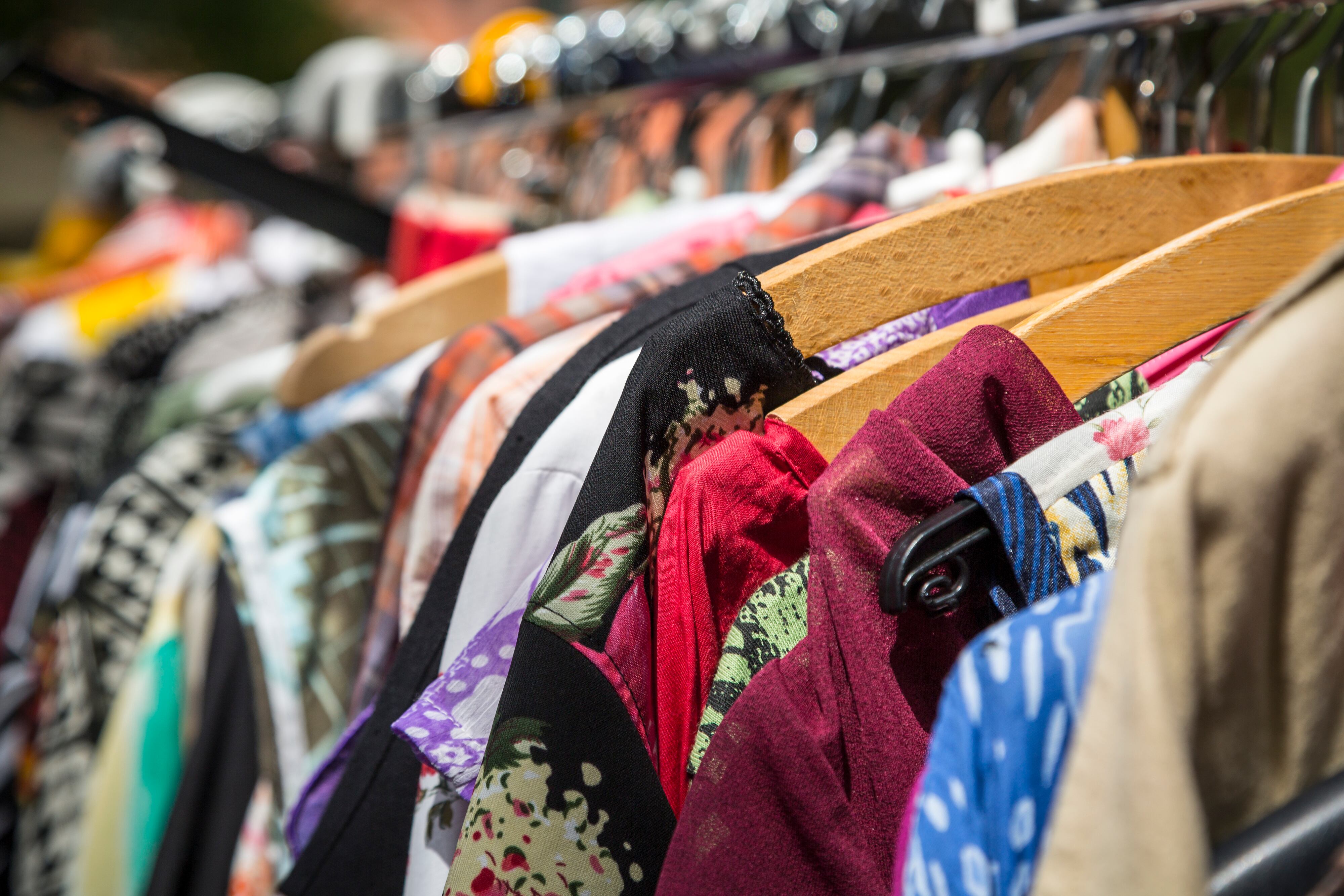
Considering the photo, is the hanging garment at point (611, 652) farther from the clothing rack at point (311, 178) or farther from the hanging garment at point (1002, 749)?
the clothing rack at point (311, 178)

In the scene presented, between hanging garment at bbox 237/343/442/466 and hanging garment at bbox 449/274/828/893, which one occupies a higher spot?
hanging garment at bbox 237/343/442/466

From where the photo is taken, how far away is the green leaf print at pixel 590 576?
365 mm

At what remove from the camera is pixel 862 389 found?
41 centimetres

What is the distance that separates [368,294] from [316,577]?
58 cm

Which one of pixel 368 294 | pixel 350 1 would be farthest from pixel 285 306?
pixel 350 1

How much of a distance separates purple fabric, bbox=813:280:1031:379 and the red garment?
0.08 meters

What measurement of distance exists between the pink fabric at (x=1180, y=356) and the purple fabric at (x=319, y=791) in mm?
391

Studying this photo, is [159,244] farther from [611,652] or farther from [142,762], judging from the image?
[611,652]

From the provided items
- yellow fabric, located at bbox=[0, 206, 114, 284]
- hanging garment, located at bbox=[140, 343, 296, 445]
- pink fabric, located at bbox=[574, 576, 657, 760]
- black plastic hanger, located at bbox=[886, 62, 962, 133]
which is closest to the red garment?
pink fabric, located at bbox=[574, 576, 657, 760]

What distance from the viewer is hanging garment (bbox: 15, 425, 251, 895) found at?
2.22ft

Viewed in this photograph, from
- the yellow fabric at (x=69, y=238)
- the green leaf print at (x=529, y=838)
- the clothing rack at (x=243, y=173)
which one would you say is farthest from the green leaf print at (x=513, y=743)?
the yellow fabric at (x=69, y=238)

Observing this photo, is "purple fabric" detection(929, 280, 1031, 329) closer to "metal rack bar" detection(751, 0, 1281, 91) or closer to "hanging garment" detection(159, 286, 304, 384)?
"metal rack bar" detection(751, 0, 1281, 91)

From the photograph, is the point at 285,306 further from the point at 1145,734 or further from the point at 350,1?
the point at 350,1

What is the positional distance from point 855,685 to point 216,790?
0.46 meters
